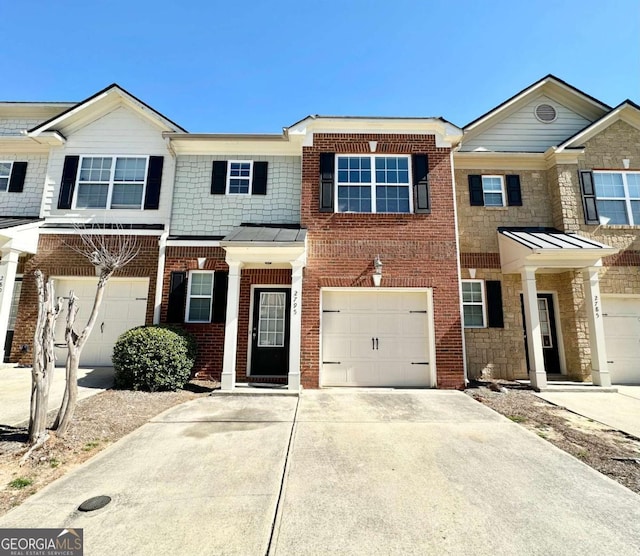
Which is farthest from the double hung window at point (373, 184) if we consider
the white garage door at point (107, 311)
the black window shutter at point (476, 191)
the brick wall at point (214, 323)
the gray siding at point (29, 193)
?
the gray siding at point (29, 193)

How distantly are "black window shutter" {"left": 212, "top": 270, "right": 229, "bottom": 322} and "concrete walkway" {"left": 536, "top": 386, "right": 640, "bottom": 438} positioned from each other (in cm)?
831

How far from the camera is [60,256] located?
9.47 metres

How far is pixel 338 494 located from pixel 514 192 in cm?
1063

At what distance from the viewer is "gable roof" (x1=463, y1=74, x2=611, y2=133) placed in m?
11.0

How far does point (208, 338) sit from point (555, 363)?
10.3m

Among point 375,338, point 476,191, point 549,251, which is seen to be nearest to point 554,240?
point 549,251

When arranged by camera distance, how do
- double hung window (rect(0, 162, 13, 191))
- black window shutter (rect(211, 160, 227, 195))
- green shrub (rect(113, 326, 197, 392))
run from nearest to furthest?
green shrub (rect(113, 326, 197, 392)) → black window shutter (rect(211, 160, 227, 195)) → double hung window (rect(0, 162, 13, 191))

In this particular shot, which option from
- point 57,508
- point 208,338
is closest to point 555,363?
point 208,338

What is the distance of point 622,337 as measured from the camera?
9719 mm

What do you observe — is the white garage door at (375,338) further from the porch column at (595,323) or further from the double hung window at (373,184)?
the porch column at (595,323)

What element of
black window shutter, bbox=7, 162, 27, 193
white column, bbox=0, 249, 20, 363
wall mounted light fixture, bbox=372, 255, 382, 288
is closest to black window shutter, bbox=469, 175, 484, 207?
wall mounted light fixture, bbox=372, 255, 382, 288

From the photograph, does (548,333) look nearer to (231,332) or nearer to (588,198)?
(588,198)

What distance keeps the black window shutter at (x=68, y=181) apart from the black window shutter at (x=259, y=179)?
547cm

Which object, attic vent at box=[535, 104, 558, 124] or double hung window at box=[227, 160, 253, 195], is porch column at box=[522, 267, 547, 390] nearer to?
attic vent at box=[535, 104, 558, 124]
